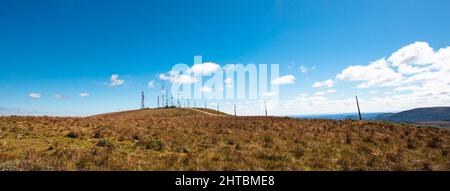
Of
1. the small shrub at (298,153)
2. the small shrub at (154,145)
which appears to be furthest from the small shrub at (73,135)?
the small shrub at (298,153)

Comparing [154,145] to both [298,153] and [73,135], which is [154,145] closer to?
[73,135]

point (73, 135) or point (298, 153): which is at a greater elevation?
point (73, 135)

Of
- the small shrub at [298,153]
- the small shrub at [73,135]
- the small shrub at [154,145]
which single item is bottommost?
the small shrub at [298,153]

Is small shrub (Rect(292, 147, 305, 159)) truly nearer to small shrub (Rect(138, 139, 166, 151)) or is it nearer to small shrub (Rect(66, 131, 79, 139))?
small shrub (Rect(138, 139, 166, 151))

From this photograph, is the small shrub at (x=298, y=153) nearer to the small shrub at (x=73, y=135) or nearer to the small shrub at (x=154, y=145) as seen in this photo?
the small shrub at (x=154, y=145)

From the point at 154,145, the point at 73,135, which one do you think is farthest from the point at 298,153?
the point at 73,135

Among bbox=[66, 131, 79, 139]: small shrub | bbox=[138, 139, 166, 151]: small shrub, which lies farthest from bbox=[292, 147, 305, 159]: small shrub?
bbox=[66, 131, 79, 139]: small shrub

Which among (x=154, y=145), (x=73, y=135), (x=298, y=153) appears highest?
(x=73, y=135)

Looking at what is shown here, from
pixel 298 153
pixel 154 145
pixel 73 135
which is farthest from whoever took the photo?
pixel 73 135

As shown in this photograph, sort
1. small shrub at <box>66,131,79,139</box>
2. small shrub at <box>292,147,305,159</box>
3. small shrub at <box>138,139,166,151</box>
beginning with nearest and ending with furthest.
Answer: small shrub at <box>292,147,305,159</box> → small shrub at <box>138,139,166,151</box> → small shrub at <box>66,131,79,139</box>
